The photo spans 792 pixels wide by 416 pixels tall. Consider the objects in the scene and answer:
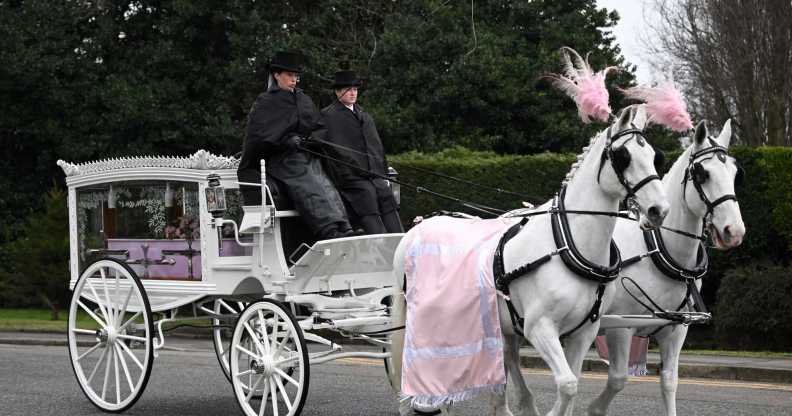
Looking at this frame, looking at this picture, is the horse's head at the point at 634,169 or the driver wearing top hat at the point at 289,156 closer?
the horse's head at the point at 634,169

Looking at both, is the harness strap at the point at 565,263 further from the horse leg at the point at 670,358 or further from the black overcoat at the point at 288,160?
the black overcoat at the point at 288,160

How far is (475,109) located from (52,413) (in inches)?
541

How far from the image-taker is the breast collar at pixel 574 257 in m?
6.23

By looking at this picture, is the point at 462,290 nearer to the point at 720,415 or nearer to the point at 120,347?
the point at 720,415

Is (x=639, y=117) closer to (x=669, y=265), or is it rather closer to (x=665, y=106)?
(x=665, y=106)

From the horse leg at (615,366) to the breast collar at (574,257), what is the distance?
714 millimetres

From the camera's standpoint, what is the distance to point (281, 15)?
23.6m

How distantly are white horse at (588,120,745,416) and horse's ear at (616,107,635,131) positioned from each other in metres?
1.02

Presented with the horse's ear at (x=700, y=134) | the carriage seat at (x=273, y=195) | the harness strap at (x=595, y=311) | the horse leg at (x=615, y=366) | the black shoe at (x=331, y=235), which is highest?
the horse's ear at (x=700, y=134)

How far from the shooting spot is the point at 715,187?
693 centimetres

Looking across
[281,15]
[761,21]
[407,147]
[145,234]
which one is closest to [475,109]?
[407,147]

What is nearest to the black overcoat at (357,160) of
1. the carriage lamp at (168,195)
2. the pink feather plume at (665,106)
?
the carriage lamp at (168,195)

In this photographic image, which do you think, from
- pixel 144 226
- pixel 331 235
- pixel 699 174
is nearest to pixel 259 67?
pixel 144 226

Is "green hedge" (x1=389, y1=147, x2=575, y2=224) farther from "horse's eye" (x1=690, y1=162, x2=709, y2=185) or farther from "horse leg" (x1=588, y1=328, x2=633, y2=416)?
"horse leg" (x1=588, y1=328, x2=633, y2=416)
